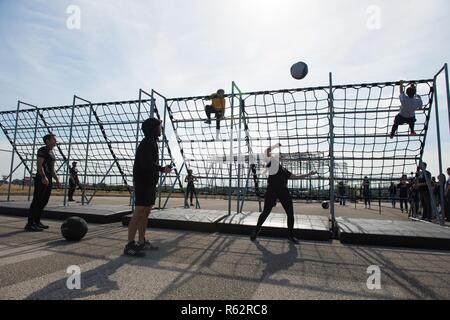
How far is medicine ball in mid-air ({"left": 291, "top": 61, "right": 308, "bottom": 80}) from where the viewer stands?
26.0ft

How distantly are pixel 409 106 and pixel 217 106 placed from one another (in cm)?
499

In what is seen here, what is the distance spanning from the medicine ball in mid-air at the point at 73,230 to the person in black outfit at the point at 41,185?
4.91ft

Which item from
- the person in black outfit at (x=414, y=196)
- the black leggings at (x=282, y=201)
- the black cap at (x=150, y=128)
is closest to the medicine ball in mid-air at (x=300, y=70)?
the black leggings at (x=282, y=201)

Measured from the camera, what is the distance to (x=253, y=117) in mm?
9008

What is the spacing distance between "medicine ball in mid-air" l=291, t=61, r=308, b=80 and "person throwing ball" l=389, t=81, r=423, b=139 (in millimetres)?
2391

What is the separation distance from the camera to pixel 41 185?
20.9 feet

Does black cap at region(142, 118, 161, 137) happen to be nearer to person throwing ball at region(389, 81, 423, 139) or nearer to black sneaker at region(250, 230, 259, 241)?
black sneaker at region(250, 230, 259, 241)

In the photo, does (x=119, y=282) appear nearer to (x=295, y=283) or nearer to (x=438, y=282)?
(x=295, y=283)

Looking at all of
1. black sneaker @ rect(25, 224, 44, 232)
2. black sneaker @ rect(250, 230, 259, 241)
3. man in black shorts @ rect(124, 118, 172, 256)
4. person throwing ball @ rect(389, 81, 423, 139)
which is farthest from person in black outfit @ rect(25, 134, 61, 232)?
person throwing ball @ rect(389, 81, 423, 139)

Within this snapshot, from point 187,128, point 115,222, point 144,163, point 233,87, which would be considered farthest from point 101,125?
point 144,163

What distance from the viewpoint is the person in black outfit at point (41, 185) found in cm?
621

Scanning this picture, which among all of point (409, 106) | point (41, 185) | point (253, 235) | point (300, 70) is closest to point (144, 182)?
point (253, 235)
